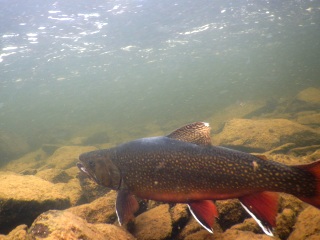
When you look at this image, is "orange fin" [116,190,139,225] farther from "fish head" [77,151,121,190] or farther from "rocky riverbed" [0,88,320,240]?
"rocky riverbed" [0,88,320,240]

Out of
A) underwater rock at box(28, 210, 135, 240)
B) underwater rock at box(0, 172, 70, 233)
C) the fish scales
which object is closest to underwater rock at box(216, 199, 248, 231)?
the fish scales

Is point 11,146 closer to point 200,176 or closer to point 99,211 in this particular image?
point 99,211

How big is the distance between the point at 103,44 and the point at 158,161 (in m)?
25.6

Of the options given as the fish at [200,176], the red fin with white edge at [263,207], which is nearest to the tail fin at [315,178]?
the fish at [200,176]

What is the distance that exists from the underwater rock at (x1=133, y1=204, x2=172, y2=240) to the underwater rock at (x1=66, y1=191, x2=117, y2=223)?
56 cm

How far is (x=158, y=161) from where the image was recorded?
3.27 meters

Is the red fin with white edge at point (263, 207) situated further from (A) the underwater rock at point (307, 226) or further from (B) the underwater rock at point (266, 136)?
(B) the underwater rock at point (266, 136)

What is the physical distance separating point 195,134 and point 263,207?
122 centimetres

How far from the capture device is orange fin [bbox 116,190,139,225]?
320 centimetres

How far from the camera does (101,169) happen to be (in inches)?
145

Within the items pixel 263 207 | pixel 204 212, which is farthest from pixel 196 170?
pixel 263 207

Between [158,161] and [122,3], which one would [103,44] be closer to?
[122,3]

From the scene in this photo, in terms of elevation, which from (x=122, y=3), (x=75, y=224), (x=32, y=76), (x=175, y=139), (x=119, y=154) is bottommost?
(x=32, y=76)

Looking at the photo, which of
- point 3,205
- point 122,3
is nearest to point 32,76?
point 122,3
